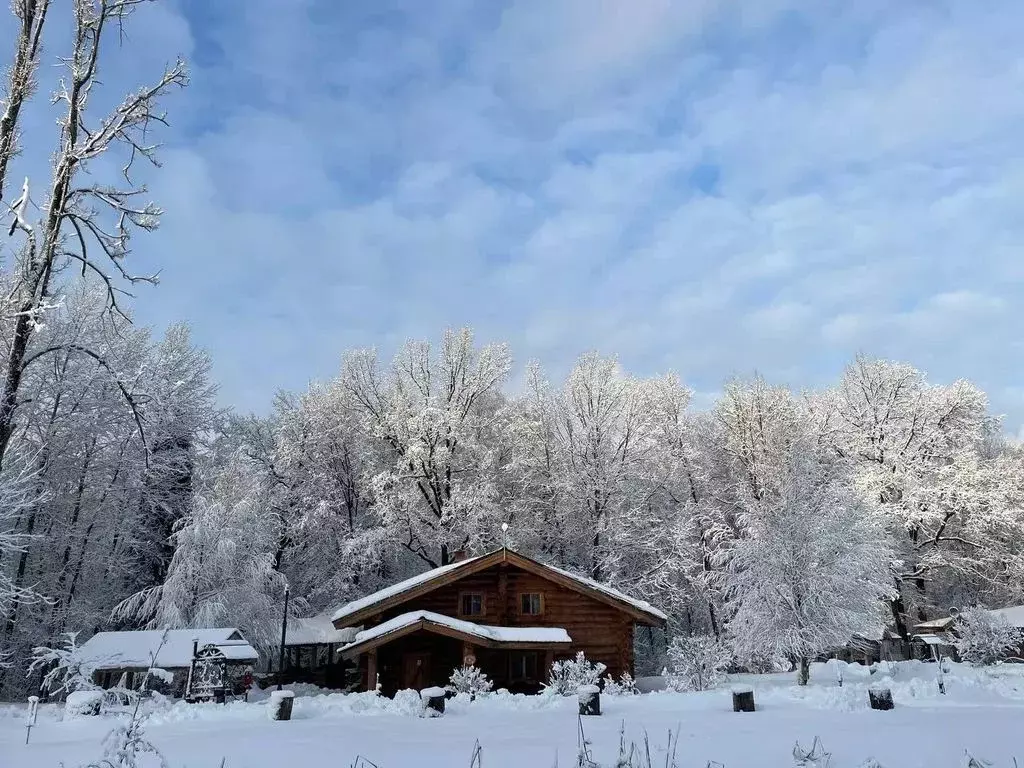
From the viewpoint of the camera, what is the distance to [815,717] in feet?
48.0

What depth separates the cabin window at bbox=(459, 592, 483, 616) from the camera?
27.7 m

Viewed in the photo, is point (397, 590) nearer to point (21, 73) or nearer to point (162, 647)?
point (162, 647)

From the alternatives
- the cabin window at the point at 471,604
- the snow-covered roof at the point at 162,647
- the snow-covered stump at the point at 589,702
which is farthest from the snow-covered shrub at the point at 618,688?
the snow-covered roof at the point at 162,647

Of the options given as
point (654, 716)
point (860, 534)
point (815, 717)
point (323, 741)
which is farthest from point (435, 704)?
point (860, 534)

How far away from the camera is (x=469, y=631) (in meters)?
24.0

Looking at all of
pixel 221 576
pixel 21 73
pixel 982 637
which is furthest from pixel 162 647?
pixel 982 637

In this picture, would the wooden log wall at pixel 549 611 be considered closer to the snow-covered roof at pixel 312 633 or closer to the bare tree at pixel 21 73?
the snow-covered roof at pixel 312 633

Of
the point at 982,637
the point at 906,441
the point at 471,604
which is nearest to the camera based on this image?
the point at 982,637

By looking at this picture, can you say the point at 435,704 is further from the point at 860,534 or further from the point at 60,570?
the point at 60,570

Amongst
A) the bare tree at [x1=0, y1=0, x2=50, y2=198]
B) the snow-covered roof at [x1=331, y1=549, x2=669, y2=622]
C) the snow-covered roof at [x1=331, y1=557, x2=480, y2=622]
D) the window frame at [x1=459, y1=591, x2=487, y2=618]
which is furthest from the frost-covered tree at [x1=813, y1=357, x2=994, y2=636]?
the bare tree at [x1=0, y1=0, x2=50, y2=198]

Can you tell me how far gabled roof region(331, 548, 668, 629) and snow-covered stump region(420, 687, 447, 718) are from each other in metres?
9.84

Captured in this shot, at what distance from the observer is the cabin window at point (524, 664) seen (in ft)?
87.5

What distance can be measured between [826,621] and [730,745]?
49.4 ft

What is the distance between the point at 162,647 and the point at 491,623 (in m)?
11.9
